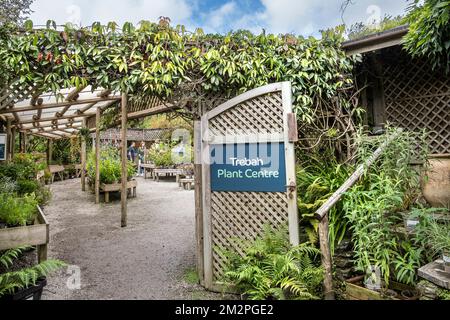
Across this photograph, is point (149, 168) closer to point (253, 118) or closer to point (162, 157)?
point (162, 157)

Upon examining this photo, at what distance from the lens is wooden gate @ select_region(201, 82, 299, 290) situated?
3100 millimetres

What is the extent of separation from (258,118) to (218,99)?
733 millimetres

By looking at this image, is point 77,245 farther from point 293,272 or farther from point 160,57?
point 293,272

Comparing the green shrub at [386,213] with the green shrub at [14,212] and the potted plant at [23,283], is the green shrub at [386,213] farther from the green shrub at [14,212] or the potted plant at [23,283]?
the green shrub at [14,212]

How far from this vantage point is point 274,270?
289 centimetres

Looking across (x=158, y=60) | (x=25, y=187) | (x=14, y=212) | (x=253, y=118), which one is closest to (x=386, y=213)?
(x=253, y=118)

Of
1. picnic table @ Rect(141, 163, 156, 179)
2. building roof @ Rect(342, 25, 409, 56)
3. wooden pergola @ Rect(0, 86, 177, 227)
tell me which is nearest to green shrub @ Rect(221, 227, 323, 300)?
wooden pergola @ Rect(0, 86, 177, 227)

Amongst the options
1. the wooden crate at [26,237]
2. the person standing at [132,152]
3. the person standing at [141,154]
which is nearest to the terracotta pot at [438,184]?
the wooden crate at [26,237]

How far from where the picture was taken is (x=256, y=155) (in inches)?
126

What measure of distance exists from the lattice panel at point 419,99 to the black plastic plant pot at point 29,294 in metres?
5.24

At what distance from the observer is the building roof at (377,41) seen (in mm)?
3738

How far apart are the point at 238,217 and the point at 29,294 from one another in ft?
7.55

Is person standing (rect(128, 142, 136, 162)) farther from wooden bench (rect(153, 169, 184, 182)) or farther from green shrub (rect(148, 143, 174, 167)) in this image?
wooden bench (rect(153, 169, 184, 182))
